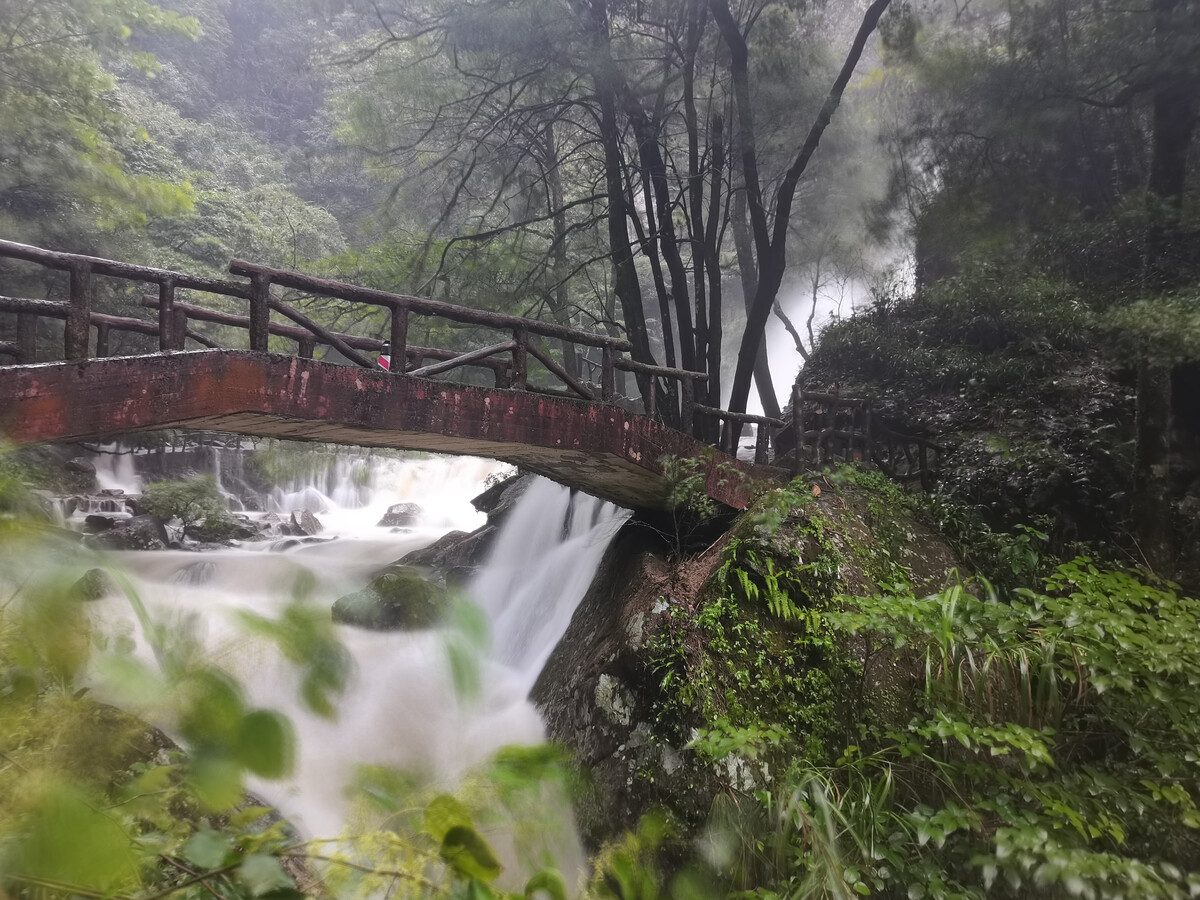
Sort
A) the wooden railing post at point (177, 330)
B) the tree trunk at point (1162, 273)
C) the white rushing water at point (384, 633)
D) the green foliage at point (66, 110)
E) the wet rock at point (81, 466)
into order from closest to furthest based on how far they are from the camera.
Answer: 1. the white rushing water at point (384, 633)
2. the wooden railing post at point (177, 330)
3. the tree trunk at point (1162, 273)
4. the green foliage at point (66, 110)
5. the wet rock at point (81, 466)

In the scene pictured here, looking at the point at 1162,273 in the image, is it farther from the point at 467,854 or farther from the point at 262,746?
the point at 262,746

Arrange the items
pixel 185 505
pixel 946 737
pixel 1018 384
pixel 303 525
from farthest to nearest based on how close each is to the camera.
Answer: pixel 303 525, pixel 185 505, pixel 1018 384, pixel 946 737

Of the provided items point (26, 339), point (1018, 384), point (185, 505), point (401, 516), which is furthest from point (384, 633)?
point (401, 516)

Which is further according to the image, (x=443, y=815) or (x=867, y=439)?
(x=867, y=439)

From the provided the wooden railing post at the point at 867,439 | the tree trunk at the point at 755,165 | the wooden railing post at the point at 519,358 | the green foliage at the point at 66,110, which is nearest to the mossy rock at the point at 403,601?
the wooden railing post at the point at 519,358

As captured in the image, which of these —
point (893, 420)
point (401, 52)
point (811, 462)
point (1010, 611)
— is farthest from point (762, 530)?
point (401, 52)

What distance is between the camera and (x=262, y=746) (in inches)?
35.8

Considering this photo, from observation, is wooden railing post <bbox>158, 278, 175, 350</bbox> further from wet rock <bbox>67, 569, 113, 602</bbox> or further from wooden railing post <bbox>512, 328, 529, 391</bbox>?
wet rock <bbox>67, 569, 113, 602</bbox>

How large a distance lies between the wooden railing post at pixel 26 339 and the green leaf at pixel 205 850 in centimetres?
522

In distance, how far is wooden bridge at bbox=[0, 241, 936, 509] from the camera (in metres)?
3.88

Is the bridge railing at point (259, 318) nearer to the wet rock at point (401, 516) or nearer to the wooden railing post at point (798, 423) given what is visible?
the wooden railing post at point (798, 423)

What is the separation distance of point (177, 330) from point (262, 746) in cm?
497

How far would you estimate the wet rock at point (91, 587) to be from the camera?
0.89m

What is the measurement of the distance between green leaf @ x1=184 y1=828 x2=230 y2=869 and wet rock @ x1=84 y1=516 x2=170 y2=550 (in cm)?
1140
